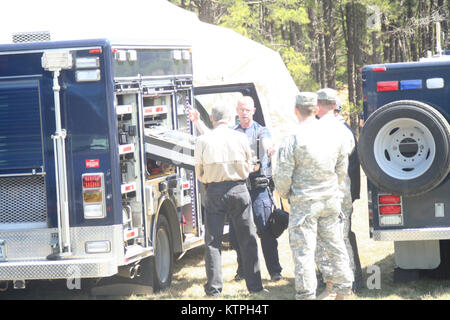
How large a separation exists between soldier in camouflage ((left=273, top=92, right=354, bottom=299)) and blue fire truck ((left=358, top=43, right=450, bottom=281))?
2.26 ft

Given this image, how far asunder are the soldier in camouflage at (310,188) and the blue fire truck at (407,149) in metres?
0.69

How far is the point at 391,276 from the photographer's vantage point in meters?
8.76

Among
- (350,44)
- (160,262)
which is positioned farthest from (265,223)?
(350,44)

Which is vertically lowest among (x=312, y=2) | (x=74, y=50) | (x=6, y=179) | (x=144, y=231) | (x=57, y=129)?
(x=144, y=231)

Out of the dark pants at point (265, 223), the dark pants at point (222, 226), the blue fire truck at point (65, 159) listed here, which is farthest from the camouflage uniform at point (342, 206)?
the blue fire truck at point (65, 159)

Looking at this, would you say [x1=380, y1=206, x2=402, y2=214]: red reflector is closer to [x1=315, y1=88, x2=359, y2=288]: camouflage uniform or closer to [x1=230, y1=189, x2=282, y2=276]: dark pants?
[x1=315, y1=88, x2=359, y2=288]: camouflage uniform

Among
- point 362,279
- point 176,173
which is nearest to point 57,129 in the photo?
point 176,173

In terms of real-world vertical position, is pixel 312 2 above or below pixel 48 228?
above

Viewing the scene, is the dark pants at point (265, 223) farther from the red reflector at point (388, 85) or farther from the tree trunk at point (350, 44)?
the tree trunk at point (350, 44)

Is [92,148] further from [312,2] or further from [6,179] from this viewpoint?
[312,2]

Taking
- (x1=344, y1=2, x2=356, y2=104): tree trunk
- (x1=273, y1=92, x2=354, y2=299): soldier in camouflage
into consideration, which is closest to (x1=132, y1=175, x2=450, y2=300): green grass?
(x1=273, y1=92, x2=354, y2=299): soldier in camouflage

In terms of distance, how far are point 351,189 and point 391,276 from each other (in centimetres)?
131

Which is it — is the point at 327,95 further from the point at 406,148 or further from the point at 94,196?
the point at 94,196

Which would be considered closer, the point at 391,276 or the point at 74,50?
the point at 74,50
